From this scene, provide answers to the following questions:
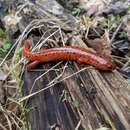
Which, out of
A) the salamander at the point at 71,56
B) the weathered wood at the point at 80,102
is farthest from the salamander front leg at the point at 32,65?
the weathered wood at the point at 80,102

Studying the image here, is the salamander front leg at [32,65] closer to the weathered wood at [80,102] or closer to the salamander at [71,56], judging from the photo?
the salamander at [71,56]

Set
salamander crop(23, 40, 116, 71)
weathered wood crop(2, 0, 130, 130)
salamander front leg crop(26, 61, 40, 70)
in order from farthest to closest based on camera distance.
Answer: salamander front leg crop(26, 61, 40, 70) < salamander crop(23, 40, 116, 71) < weathered wood crop(2, 0, 130, 130)

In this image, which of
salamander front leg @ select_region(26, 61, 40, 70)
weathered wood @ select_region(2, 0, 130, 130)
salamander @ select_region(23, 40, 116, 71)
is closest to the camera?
weathered wood @ select_region(2, 0, 130, 130)

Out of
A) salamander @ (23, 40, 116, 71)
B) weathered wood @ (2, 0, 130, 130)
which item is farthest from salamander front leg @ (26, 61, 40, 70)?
weathered wood @ (2, 0, 130, 130)

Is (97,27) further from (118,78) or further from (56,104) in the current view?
(56,104)

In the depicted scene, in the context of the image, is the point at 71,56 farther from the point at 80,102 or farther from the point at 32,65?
the point at 80,102

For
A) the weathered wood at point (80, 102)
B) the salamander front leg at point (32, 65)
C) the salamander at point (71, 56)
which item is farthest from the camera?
the salamander front leg at point (32, 65)

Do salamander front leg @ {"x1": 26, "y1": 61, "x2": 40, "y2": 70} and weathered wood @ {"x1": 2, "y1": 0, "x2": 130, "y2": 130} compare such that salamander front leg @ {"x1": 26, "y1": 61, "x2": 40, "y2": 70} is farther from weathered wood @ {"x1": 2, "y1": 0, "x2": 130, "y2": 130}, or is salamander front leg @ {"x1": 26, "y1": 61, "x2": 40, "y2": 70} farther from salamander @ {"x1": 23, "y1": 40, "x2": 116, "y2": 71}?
weathered wood @ {"x1": 2, "y1": 0, "x2": 130, "y2": 130}

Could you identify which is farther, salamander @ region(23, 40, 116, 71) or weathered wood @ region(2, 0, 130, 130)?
salamander @ region(23, 40, 116, 71)
